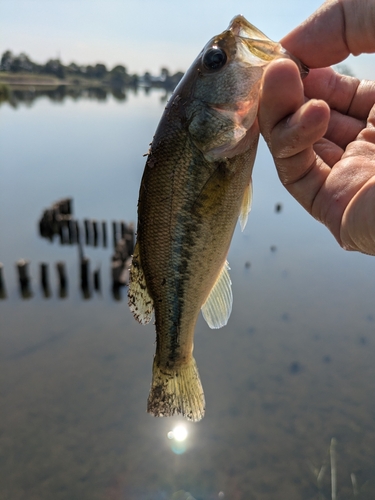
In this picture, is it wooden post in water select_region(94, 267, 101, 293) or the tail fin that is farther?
wooden post in water select_region(94, 267, 101, 293)

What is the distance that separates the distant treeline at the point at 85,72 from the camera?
8194 cm

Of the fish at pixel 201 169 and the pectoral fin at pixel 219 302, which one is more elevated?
the fish at pixel 201 169

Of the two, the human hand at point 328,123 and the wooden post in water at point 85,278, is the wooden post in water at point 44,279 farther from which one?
the human hand at point 328,123

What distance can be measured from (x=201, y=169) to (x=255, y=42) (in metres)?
0.84

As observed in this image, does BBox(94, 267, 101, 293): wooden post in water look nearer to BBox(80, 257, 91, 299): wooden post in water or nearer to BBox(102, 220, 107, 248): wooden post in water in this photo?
BBox(80, 257, 91, 299): wooden post in water

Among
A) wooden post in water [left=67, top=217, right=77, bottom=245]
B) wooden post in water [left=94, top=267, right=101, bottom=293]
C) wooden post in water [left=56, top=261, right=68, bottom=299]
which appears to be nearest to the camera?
wooden post in water [left=56, top=261, right=68, bottom=299]

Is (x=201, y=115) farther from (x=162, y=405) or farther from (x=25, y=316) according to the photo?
(x=25, y=316)

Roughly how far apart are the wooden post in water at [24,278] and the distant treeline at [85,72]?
199ft

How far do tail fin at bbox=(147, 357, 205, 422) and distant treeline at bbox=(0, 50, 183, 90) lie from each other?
232ft

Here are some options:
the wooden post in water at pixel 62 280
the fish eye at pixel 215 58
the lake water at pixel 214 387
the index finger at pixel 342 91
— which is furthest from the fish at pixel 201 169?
the wooden post in water at pixel 62 280

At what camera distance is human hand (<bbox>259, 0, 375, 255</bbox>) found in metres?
2.09

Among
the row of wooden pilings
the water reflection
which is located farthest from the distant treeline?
the water reflection

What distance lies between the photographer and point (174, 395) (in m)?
3.16

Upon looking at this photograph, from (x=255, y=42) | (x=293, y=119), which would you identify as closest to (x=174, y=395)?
(x=293, y=119)
